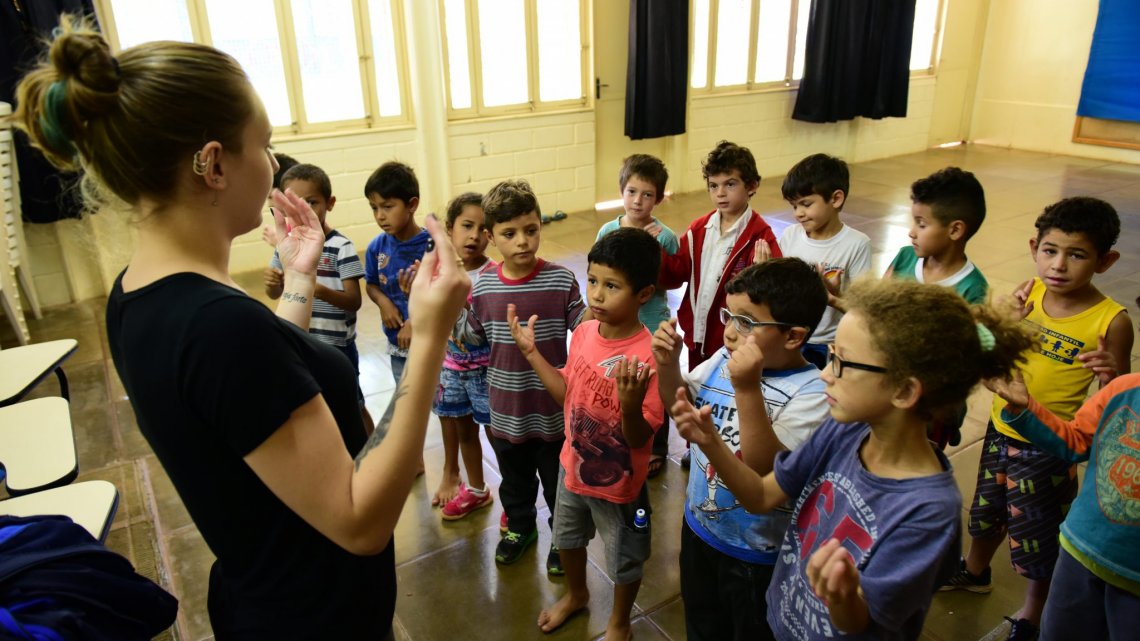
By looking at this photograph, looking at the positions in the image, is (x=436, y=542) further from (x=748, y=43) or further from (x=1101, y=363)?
(x=748, y=43)

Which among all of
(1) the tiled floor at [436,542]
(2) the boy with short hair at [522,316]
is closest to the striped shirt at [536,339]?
(2) the boy with short hair at [522,316]

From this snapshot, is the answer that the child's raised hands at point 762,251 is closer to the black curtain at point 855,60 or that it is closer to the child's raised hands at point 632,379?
the child's raised hands at point 632,379

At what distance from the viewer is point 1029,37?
381 inches

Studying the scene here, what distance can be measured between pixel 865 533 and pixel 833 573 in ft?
0.64

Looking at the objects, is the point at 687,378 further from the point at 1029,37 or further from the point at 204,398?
the point at 1029,37

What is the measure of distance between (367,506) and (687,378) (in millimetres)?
1049

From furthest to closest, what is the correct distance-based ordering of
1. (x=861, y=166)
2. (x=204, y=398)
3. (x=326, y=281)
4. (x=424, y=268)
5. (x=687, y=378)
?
(x=861, y=166), (x=326, y=281), (x=687, y=378), (x=424, y=268), (x=204, y=398)

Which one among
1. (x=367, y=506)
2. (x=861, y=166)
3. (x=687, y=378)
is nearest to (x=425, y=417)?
(x=367, y=506)

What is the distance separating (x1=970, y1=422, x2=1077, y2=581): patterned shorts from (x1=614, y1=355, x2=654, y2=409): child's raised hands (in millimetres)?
1180

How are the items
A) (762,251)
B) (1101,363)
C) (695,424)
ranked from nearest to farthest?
1. (695,424)
2. (1101,363)
3. (762,251)

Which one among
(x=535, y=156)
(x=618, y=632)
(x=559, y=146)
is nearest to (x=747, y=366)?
(x=618, y=632)

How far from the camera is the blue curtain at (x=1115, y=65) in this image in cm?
861

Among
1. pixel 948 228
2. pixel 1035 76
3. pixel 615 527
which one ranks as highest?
pixel 1035 76

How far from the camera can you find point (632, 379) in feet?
5.38
